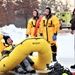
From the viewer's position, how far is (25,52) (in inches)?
313

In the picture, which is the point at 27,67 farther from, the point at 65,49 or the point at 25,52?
the point at 65,49

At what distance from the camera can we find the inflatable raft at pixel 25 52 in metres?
7.92

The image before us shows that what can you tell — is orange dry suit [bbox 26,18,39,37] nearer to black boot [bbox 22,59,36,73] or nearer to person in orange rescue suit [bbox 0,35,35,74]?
person in orange rescue suit [bbox 0,35,35,74]

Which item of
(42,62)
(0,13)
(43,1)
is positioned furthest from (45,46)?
(43,1)

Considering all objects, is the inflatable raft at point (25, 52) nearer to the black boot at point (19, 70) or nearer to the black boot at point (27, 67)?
the black boot at point (19, 70)

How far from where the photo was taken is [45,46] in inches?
317

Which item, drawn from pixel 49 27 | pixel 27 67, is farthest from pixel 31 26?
pixel 27 67

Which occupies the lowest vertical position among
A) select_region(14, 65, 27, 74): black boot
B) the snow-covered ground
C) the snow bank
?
the snow bank

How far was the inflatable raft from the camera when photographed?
26.0ft

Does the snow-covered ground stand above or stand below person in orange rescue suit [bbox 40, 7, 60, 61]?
below

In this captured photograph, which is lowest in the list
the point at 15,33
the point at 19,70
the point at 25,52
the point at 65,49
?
the point at 15,33

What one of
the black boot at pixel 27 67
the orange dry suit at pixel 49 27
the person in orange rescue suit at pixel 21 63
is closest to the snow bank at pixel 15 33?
the orange dry suit at pixel 49 27

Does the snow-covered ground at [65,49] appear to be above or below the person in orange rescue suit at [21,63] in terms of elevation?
below

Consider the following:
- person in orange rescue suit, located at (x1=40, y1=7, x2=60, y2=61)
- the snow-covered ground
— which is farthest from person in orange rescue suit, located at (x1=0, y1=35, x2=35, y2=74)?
person in orange rescue suit, located at (x1=40, y1=7, x2=60, y2=61)
